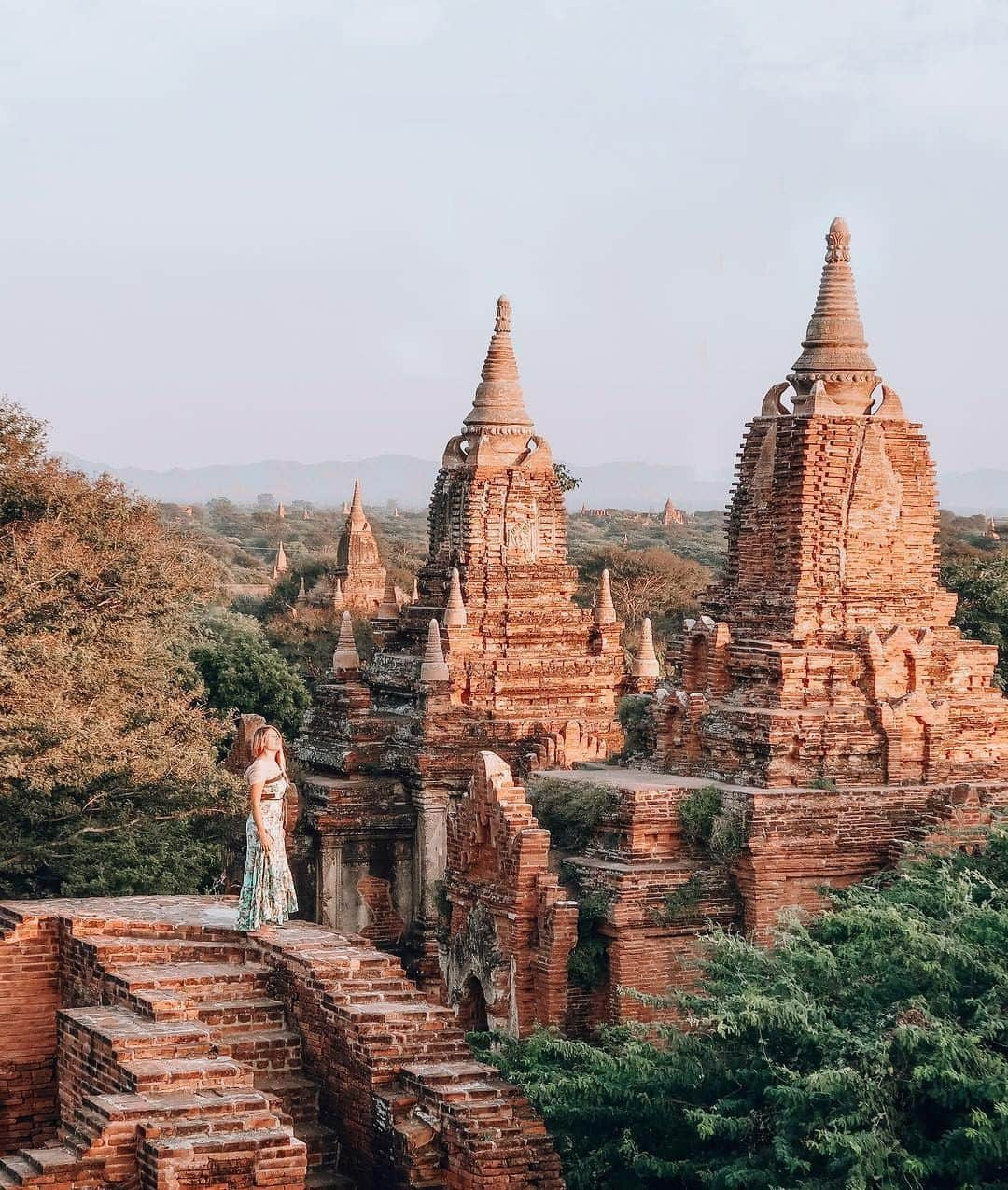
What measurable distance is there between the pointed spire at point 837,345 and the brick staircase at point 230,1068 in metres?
9.67

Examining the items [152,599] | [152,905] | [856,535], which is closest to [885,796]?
[856,535]

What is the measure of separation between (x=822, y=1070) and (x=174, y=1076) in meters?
4.02

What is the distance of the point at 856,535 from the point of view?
23.5m

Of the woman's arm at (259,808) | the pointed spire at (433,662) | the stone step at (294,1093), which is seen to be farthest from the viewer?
the pointed spire at (433,662)

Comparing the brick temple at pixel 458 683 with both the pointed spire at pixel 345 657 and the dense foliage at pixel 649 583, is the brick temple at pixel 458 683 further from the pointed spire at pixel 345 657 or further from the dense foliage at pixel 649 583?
the dense foliage at pixel 649 583

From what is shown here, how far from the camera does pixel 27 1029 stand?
16.4m

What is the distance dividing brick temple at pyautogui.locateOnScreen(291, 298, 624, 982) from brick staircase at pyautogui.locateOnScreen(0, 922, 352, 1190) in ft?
36.8

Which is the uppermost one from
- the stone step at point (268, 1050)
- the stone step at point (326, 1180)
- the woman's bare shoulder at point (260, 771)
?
the woman's bare shoulder at point (260, 771)

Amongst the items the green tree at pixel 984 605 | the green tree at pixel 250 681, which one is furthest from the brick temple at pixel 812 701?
the green tree at pixel 250 681

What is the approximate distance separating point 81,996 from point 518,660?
15.4m

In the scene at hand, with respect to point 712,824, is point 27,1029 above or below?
below

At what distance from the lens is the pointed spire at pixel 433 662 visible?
29891mm

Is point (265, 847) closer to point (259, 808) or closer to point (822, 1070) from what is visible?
point (259, 808)

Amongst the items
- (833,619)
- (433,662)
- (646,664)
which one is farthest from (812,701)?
(646,664)
